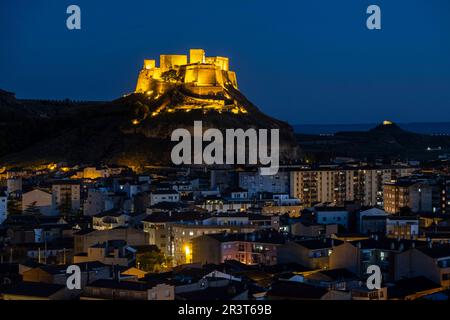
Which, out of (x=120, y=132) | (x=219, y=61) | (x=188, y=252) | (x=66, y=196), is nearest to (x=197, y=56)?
(x=219, y=61)

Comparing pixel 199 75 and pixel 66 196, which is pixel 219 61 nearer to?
pixel 199 75

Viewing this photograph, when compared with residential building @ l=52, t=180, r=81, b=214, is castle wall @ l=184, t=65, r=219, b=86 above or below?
above

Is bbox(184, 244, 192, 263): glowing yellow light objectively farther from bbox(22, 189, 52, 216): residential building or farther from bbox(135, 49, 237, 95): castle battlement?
bbox(135, 49, 237, 95): castle battlement

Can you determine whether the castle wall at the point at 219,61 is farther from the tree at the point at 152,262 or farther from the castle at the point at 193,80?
the tree at the point at 152,262

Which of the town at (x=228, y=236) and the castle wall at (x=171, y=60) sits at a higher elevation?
the castle wall at (x=171, y=60)

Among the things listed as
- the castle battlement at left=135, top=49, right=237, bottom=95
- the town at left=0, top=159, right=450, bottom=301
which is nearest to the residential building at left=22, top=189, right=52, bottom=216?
the town at left=0, top=159, right=450, bottom=301

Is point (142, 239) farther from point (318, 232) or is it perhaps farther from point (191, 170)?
point (191, 170)

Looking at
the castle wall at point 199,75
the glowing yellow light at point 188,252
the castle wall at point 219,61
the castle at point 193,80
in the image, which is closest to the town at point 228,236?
the glowing yellow light at point 188,252
